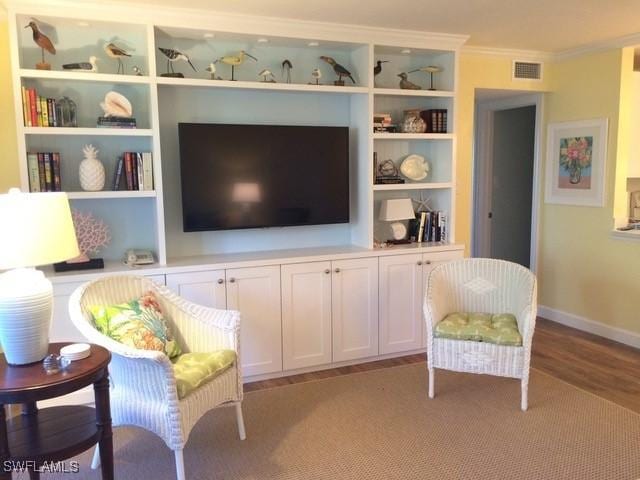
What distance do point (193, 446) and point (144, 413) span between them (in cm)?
48

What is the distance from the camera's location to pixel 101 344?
2.37 m

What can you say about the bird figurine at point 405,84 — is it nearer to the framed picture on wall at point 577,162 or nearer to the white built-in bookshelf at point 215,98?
the white built-in bookshelf at point 215,98

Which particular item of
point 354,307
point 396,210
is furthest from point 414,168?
point 354,307

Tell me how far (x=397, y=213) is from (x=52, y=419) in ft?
8.79

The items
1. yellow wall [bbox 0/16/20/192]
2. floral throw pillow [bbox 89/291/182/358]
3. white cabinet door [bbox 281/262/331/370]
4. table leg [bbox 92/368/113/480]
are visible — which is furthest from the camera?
white cabinet door [bbox 281/262/331/370]

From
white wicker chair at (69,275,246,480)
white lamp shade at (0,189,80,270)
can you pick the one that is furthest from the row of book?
white lamp shade at (0,189,80,270)

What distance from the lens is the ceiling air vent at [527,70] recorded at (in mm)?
4645

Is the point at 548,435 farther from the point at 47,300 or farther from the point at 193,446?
the point at 47,300

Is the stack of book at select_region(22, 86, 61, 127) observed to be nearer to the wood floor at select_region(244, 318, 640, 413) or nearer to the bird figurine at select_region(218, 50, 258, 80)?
the bird figurine at select_region(218, 50, 258, 80)

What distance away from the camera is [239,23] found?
11.2ft

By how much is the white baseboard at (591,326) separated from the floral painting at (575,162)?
1156mm

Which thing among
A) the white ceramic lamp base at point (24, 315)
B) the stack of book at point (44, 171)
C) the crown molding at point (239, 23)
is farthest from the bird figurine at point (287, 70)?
the white ceramic lamp base at point (24, 315)

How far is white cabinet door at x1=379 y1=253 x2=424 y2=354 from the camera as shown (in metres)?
3.90

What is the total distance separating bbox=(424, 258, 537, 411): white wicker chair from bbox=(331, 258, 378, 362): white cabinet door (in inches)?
21.6
